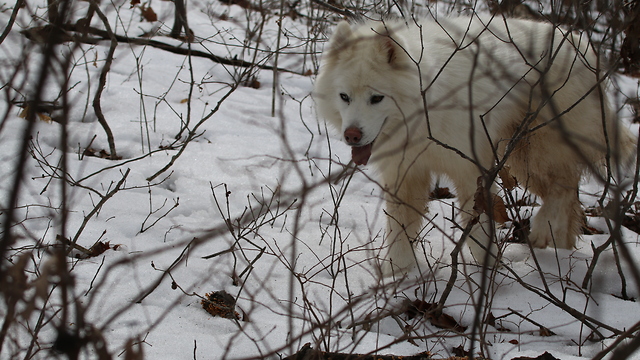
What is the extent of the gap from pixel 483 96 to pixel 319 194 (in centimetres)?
158

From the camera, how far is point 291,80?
22.0 ft

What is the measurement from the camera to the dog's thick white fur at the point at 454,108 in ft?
11.0

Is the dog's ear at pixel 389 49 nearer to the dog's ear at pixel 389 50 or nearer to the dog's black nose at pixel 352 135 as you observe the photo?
the dog's ear at pixel 389 50

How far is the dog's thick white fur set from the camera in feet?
11.0

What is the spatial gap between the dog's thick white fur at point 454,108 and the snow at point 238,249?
250 millimetres

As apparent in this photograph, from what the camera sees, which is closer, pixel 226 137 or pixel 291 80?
pixel 226 137

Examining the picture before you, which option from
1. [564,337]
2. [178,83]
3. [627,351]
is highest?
[178,83]

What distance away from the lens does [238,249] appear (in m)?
2.50

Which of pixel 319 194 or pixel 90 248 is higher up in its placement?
pixel 319 194

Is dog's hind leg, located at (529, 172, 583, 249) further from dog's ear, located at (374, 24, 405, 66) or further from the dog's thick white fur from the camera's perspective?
dog's ear, located at (374, 24, 405, 66)

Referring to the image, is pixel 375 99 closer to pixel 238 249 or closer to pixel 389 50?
pixel 389 50

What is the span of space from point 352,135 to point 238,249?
1.06 m

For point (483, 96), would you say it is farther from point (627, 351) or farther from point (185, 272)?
point (627, 351)

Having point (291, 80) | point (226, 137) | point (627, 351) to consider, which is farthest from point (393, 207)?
point (291, 80)
